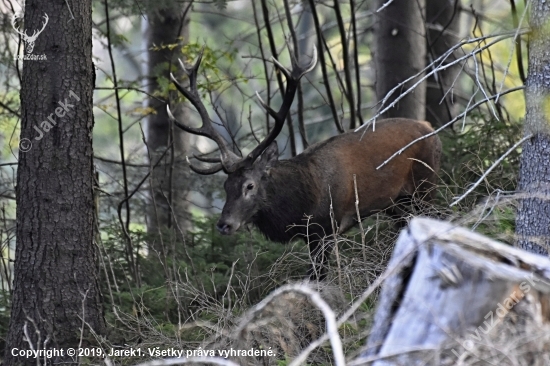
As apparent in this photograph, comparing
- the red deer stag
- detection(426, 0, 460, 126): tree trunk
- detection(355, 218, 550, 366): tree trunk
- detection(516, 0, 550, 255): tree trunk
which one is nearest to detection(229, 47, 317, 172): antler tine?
the red deer stag

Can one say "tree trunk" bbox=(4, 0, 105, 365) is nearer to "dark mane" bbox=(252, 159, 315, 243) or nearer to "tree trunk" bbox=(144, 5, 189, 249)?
"dark mane" bbox=(252, 159, 315, 243)

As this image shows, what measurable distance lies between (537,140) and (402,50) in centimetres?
566

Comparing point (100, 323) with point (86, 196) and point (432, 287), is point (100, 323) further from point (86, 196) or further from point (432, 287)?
point (432, 287)

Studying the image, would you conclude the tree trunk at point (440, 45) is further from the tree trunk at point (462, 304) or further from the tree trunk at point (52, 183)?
the tree trunk at point (462, 304)

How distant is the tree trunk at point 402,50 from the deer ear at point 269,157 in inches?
106

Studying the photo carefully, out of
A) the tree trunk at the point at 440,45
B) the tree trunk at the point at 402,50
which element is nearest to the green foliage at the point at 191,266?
the tree trunk at the point at 402,50

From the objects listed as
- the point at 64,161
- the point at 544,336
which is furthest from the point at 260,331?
the point at 544,336

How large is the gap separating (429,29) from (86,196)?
728 centimetres

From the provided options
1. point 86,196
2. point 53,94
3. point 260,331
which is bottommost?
point 260,331

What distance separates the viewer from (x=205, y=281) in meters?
7.70

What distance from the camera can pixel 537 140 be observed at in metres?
4.86

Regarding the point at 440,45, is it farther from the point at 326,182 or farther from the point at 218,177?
the point at 326,182

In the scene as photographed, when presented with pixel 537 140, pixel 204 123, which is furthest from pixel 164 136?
pixel 537 140

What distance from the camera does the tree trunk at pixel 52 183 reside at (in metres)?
5.55
